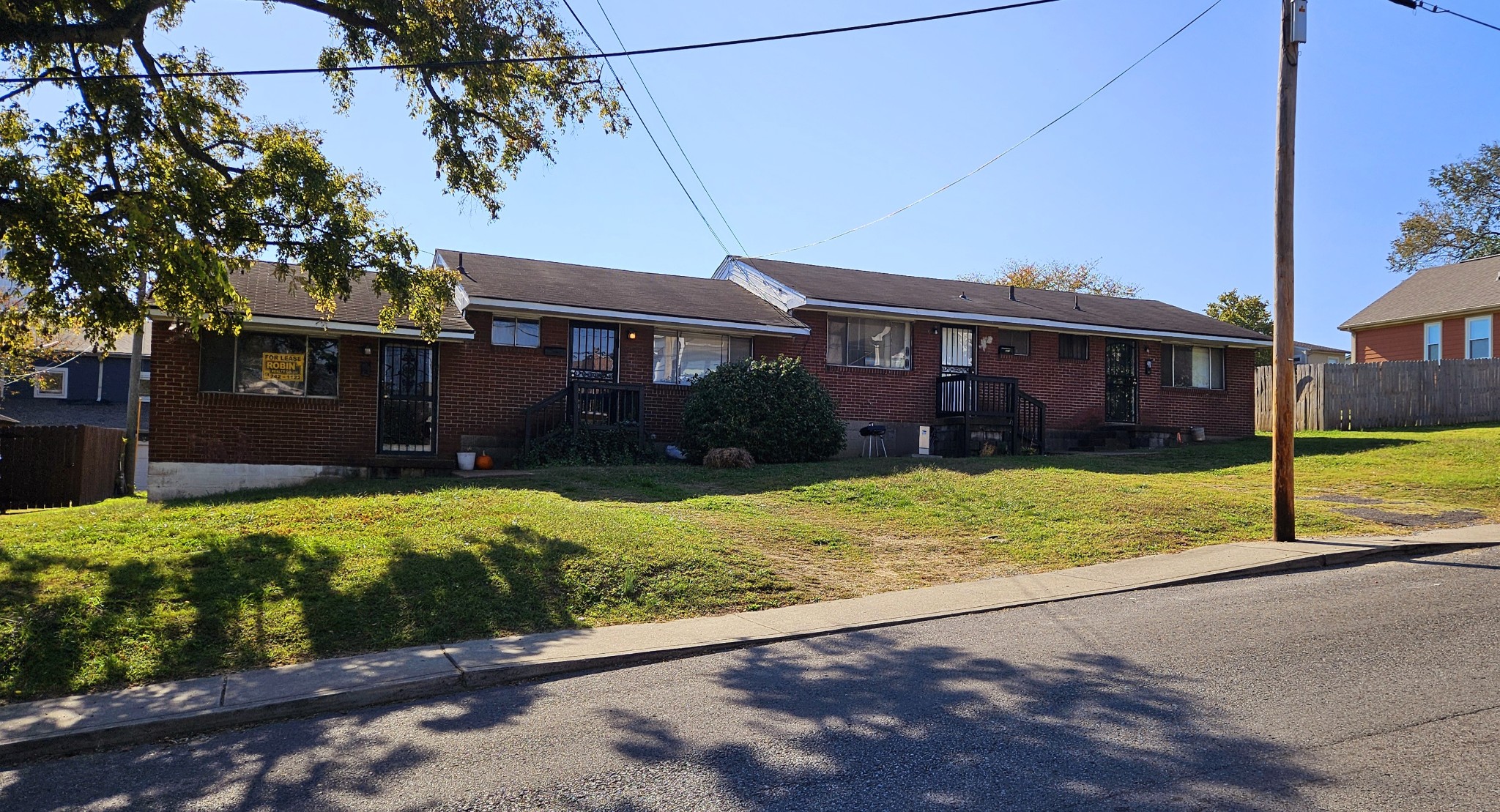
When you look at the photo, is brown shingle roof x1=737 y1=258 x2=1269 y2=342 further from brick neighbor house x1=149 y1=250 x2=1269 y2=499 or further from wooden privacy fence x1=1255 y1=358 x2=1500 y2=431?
wooden privacy fence x1=1255 y1=358 x2=1500 y2=431

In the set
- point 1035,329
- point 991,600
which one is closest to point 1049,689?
point 991,600

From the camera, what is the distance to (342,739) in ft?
17.7

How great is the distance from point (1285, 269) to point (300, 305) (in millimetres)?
15082

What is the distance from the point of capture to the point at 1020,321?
2202cm

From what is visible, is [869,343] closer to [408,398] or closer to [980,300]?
[980,300]

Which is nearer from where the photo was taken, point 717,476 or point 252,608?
point 252,608

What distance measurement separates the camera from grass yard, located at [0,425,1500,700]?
7.29 meters

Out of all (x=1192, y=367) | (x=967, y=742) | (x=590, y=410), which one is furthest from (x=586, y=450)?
(x=1192, y=367)

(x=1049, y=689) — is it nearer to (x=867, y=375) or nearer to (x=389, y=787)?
(x=389, y=787)

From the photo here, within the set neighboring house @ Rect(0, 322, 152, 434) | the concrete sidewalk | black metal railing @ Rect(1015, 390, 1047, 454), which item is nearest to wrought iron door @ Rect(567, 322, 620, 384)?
black metal railing @ Rect(1015, 390, 1047, 454)

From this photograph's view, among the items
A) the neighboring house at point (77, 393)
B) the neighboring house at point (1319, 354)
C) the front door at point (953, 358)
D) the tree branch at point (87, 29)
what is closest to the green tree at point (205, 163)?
the tree branch at point (87, 29)

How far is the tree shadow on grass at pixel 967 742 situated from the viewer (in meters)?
A: 4.25

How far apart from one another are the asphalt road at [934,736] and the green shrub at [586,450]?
10.5 metres

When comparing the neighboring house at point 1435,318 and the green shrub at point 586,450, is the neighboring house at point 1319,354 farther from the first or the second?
the green shrub at point 586,450
